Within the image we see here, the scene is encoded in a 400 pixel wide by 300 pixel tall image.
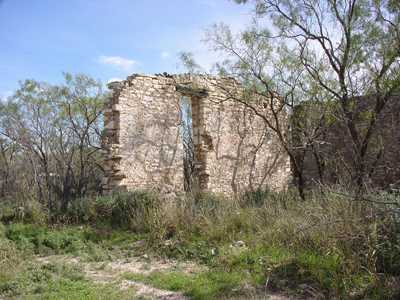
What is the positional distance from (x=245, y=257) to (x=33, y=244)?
12.3 ft

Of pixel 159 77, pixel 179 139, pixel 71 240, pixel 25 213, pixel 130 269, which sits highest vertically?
pixel 159 77

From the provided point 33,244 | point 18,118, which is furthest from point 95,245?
point 18,118

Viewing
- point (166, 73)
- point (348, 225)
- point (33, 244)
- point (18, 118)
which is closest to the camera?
point (348, 225)

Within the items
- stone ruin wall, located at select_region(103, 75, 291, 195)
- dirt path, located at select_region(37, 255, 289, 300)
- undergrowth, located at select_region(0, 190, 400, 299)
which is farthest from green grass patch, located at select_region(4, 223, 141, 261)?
stone ruin wall, located at select_region(103, 75, 291, 195)

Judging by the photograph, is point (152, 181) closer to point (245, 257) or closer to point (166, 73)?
point (166, 73)

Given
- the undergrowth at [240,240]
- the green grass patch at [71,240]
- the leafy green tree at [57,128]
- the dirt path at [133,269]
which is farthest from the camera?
the leafy green tree at [57,128]

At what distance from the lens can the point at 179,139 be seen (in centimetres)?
1027

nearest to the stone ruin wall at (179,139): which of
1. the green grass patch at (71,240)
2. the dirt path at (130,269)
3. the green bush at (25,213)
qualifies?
the green bush at (25,213)

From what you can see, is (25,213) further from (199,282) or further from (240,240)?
(199,282)

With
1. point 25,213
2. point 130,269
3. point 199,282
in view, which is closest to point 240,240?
point 199,282

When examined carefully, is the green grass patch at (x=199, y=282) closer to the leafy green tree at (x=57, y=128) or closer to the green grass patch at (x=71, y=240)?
the green grass patch at (x=71, y=240)

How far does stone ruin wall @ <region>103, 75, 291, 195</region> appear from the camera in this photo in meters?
9.27

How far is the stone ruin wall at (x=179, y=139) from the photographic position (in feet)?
30.4

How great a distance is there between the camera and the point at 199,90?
10.5 meters
